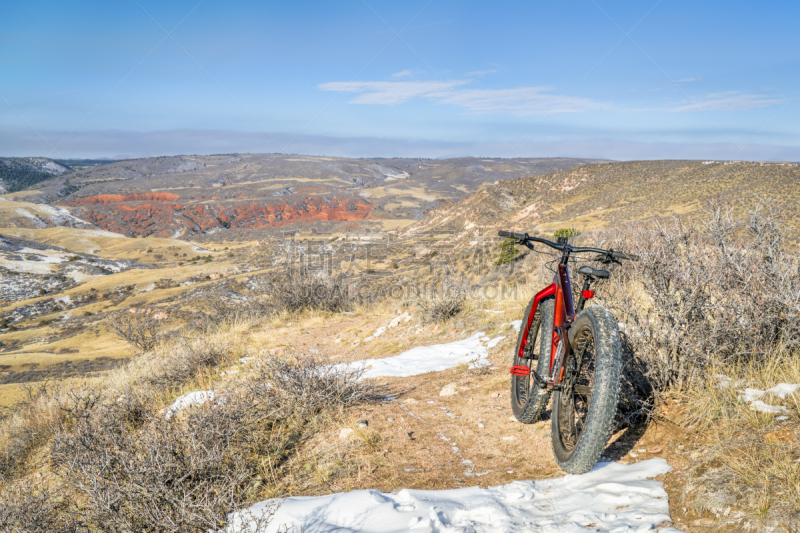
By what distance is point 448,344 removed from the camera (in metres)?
7.11

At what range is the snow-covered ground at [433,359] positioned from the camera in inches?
239

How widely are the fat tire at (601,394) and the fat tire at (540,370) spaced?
82 centimetres

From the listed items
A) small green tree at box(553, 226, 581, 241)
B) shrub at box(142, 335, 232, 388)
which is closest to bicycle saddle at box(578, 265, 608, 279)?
shrub at box(142, 335, 232, 388)

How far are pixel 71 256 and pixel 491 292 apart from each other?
54979mm

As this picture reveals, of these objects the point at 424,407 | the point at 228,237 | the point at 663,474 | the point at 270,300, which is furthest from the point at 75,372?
the point at 228,237

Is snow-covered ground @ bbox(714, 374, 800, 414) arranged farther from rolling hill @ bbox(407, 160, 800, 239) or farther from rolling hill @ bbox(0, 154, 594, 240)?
rolling hill @ bbox(0, 154, 594, 240)

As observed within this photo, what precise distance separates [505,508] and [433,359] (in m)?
4.09

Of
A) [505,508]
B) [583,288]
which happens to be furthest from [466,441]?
[583,288]

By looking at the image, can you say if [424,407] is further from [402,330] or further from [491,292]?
[491,292]

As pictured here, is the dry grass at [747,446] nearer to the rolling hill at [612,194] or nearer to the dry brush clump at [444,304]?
the dry brush clump at [444,304]

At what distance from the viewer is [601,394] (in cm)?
242

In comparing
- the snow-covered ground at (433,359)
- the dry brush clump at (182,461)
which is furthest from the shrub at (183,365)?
the snow-covered ground at (433,359)

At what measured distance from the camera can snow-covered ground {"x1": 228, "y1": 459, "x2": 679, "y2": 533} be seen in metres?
2.22

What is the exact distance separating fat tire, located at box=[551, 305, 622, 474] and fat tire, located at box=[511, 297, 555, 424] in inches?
32.4
